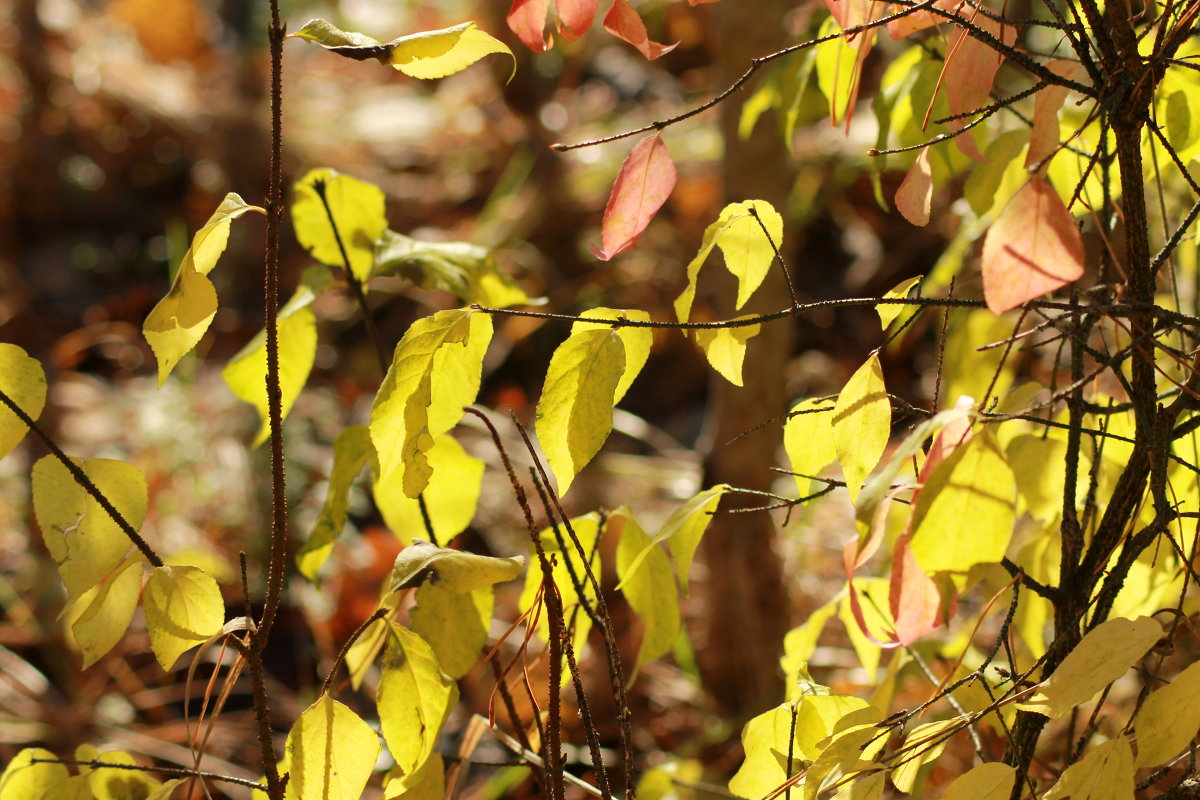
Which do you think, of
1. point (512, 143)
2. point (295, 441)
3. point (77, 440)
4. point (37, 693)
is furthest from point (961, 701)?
point (512, 143)

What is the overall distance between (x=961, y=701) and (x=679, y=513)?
0.22 m

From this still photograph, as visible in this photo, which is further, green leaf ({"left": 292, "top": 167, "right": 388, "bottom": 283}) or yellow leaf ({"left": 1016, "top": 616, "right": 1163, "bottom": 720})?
green leaf ({"left": 292, "top": 167, "right": 388, "bottom": 283})

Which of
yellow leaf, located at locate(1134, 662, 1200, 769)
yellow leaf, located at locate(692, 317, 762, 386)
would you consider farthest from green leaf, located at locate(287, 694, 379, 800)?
yellow leaf, located at locate(1134, 662, 1200, 769)

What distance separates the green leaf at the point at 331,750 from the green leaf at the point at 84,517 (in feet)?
0.41

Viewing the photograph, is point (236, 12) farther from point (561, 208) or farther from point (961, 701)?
point (961, 701)

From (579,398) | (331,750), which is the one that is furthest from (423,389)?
(331,750)

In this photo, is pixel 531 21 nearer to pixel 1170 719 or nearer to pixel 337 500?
pixel 337 500

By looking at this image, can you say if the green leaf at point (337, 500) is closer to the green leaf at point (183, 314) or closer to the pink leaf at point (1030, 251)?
the green leaf at point (183, 314)

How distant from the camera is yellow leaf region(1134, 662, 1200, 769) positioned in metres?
0.43

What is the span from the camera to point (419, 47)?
1.47 ft

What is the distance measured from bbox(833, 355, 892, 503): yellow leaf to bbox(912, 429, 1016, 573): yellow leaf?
0.09m

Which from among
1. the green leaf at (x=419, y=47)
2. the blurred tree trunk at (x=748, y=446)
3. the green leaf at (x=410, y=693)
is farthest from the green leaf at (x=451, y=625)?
A: the blurred tree trunk at (x=748, y=446)

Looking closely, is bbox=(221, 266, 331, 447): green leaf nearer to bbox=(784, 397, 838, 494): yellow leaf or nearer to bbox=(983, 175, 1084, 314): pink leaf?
bbox=(784, 397, 838, 494): yellow leaf

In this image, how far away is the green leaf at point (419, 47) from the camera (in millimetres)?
443
